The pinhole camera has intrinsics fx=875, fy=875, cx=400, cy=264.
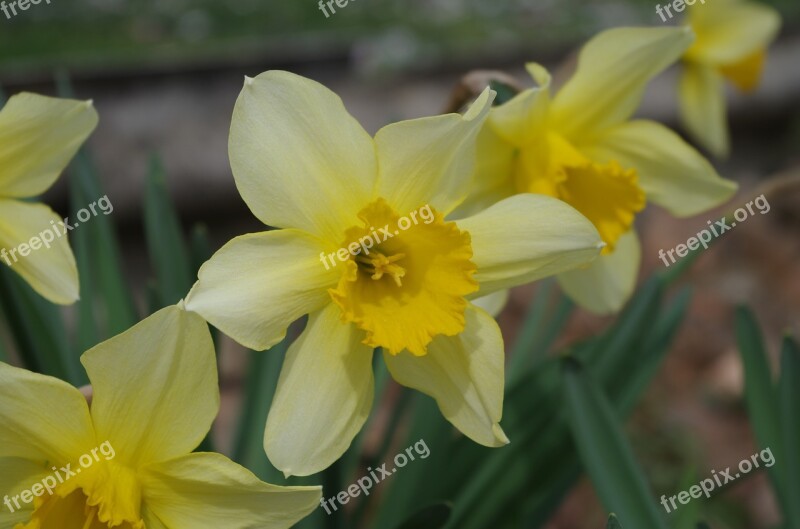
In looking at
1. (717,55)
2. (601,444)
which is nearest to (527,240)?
(601,444)

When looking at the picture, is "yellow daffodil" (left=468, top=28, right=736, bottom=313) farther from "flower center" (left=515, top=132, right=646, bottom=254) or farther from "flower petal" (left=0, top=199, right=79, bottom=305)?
"flower petal" (left=0, top=199, right=79, bottom=305)

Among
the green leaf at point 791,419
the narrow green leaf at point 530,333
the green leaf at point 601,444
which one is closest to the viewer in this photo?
the green leaf at point 601,444

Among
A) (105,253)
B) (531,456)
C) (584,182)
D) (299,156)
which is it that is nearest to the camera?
(299,156)

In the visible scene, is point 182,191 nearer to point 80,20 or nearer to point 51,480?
point 80,20

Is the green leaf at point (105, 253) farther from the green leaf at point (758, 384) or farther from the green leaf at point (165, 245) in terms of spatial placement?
the green leaf at point (758, 384)

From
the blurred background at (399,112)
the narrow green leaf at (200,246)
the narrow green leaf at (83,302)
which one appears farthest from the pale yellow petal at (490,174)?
the blurred background at (399,112)

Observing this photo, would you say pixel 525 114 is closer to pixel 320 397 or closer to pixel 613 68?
pixel 613 68
